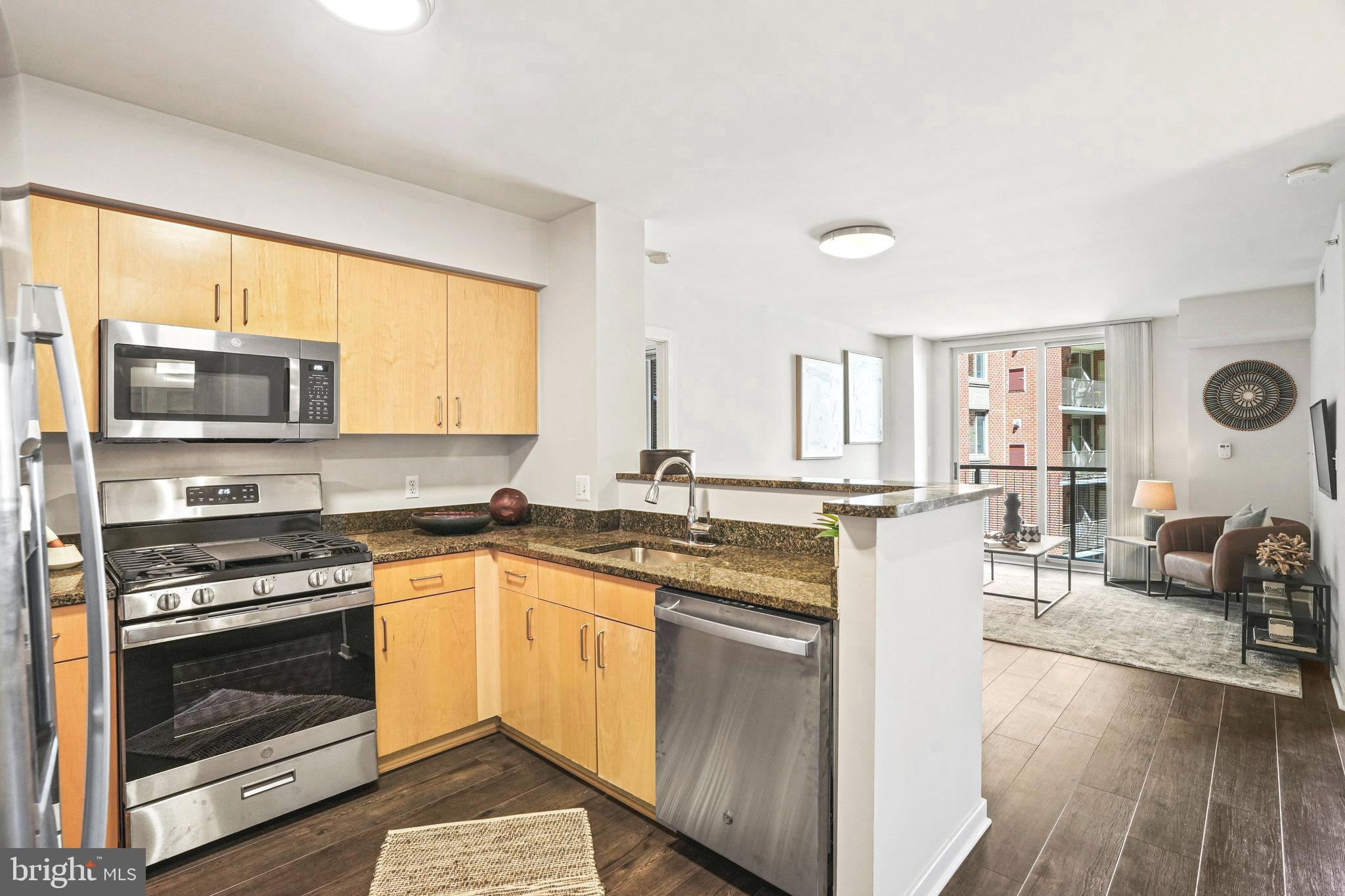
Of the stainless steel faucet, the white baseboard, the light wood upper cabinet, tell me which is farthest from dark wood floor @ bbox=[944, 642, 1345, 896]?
the light wood upper cabinet

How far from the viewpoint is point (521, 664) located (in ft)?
9.09

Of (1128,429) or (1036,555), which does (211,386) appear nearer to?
(1036,555)

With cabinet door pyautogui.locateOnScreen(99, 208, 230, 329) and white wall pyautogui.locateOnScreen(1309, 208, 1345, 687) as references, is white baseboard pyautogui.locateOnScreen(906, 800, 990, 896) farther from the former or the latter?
cabinet door pyautogui.locateOnScreen(99, 208, 230, 329)

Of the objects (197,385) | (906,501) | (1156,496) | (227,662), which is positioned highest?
(197,385)

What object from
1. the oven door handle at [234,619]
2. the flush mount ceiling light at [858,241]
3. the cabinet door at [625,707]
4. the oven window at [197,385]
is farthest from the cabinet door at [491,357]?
the flush mount ceiling light at [858,241]

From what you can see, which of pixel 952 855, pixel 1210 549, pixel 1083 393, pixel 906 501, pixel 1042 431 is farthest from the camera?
pixel 1042 431

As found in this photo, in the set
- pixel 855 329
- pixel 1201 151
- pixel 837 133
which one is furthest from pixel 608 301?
pixel 855 329

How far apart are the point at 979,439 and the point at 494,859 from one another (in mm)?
6836

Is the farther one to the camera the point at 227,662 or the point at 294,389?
the point at 294,389

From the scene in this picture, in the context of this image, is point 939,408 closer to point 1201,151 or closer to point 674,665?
point 1201,151

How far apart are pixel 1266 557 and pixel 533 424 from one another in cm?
446

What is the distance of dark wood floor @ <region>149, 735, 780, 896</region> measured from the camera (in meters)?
1.96

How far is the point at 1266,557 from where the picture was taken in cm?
403

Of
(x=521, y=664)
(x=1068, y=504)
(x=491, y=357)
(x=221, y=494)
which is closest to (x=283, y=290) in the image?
(x=221, y=494)
